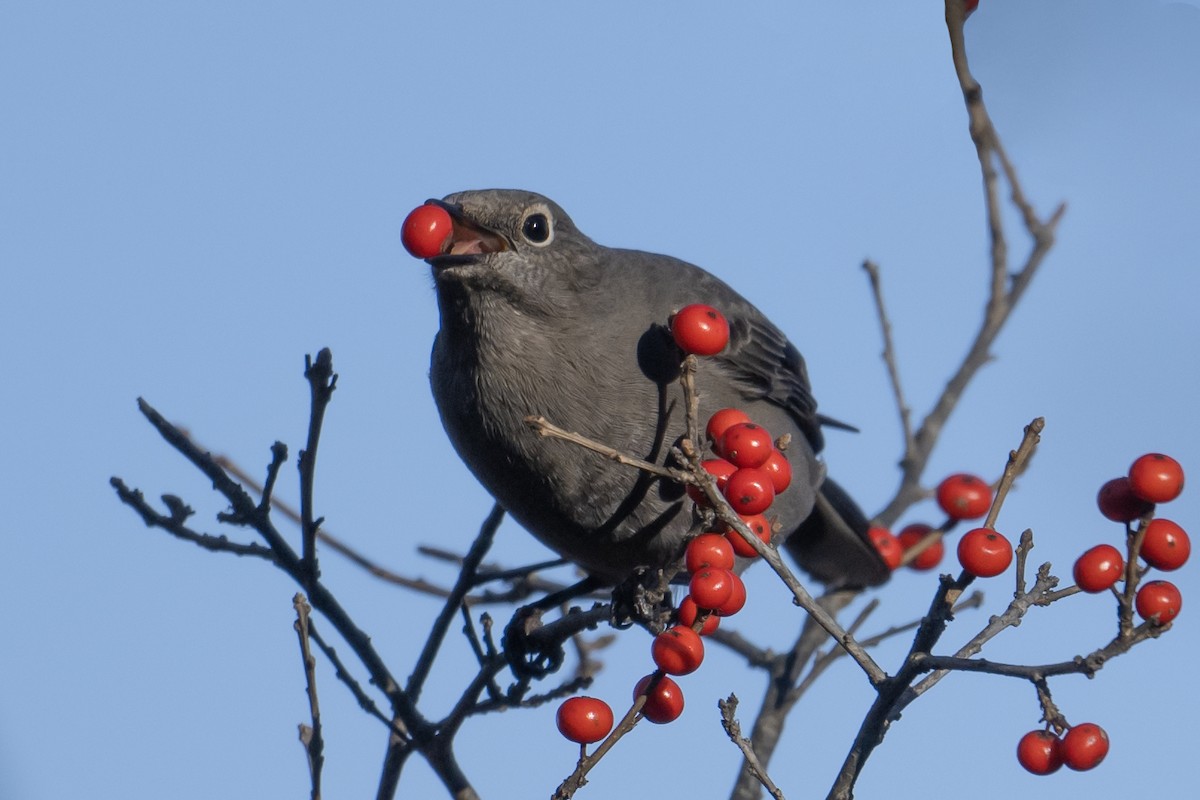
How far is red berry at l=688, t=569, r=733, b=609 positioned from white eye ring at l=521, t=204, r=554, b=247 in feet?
7.01

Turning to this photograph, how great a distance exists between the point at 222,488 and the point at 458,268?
4.90 ft

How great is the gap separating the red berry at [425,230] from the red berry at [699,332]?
1.05m

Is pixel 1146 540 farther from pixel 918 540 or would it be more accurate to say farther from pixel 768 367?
pixel 918 540

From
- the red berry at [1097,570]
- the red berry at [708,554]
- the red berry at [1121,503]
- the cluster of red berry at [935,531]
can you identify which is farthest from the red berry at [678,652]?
the cluster of red berry at [935,531]

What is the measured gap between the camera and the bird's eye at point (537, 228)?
5926mm

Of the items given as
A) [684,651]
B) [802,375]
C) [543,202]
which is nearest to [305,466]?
[684,651]

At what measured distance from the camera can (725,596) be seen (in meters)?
4.26

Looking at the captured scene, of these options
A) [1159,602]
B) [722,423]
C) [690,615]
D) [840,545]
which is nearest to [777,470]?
[722,423]

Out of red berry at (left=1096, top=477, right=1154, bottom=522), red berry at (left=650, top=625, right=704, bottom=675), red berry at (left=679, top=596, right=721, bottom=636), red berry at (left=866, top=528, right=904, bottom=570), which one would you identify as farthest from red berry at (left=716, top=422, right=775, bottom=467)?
red berry at (left=866, top=528, right=904, bottom=570)

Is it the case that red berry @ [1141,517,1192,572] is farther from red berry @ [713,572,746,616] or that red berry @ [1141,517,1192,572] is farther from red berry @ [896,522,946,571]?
red berry @ [896,522,946,571]

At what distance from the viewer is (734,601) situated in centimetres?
432

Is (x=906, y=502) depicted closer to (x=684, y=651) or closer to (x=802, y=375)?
(x=802, y=375)

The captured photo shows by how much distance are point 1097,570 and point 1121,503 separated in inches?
11.6

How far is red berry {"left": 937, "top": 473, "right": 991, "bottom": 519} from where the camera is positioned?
25.0 ft
